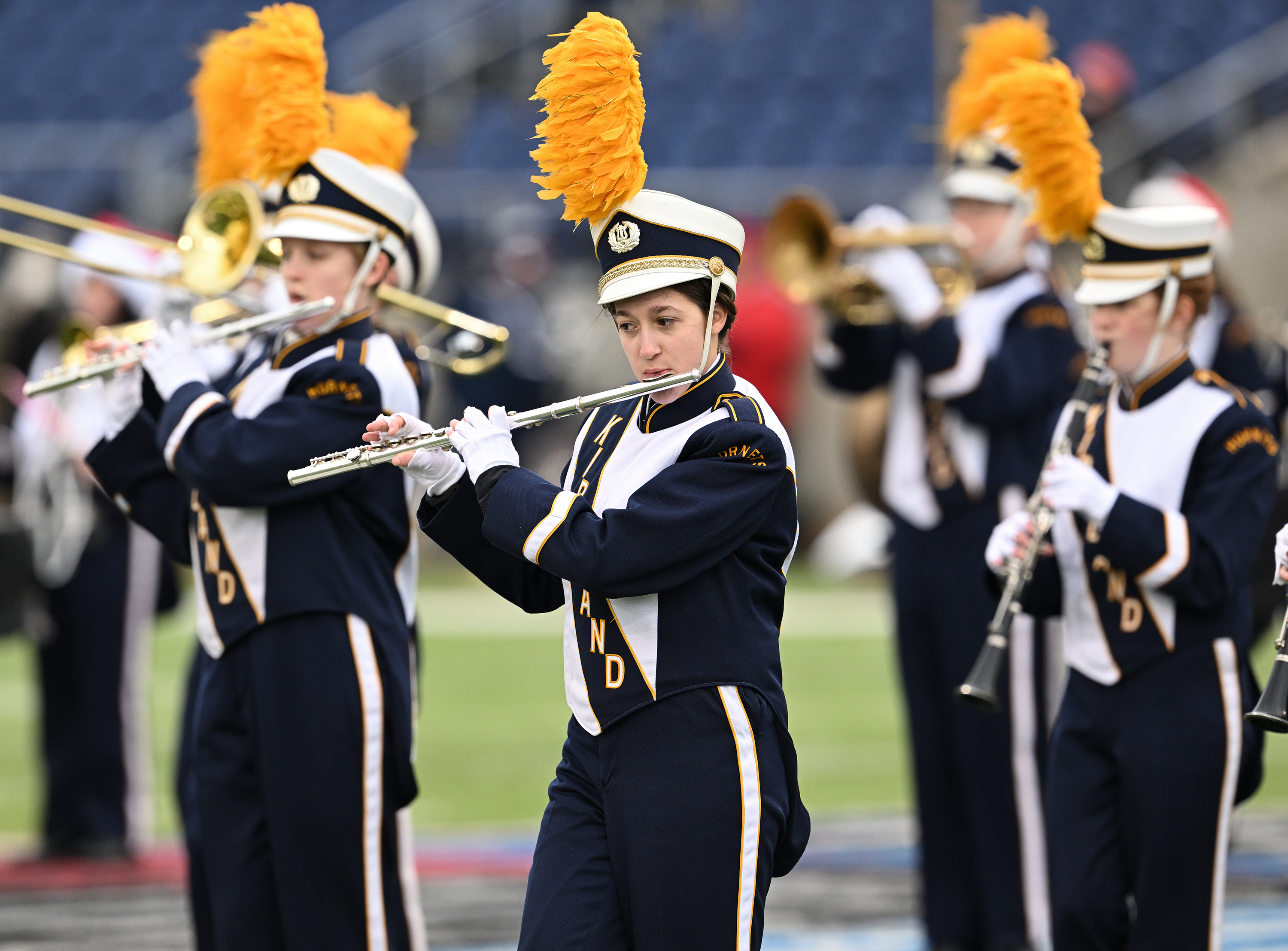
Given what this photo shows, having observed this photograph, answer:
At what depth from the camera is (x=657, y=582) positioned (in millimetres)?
3389

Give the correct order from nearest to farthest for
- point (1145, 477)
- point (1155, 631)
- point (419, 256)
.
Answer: point (1155, 631), point (1145, 477), point (419, 256)

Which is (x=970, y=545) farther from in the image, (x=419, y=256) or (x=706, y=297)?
(x=706, y=297)

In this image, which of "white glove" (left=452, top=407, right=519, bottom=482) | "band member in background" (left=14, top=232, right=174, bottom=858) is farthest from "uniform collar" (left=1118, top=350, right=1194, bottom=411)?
"band member in background" (left=14, top=232, right=174, bottom=858)

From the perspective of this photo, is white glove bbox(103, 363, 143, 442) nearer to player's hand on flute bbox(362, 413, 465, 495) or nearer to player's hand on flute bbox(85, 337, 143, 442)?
player's hand on flute bbox(85, 337, 143, 442)

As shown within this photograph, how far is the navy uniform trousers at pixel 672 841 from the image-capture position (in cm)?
336

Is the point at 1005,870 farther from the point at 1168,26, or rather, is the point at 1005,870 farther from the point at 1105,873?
the point at 1168,26

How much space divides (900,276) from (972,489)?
731 millimetres

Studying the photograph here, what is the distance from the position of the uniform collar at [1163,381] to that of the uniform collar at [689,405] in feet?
4.14

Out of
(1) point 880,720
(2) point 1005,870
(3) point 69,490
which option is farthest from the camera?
(1) point 880,720

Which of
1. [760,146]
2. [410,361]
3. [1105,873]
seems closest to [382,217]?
[410,361]

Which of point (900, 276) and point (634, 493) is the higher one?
point (900, 276)

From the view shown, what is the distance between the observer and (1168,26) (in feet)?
58.2

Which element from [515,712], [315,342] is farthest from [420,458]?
[515,712]

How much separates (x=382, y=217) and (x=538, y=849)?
166 centimetres
